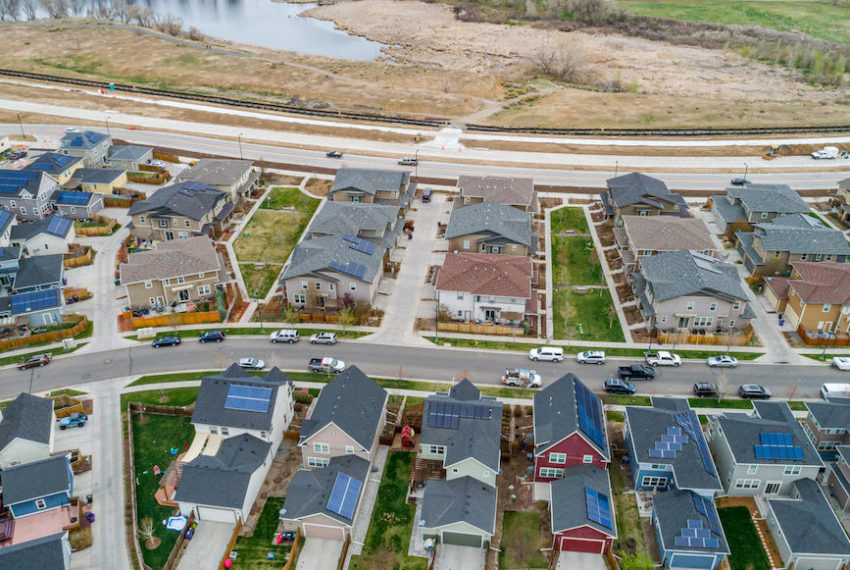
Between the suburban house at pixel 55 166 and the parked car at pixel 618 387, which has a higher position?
the suburban house at pixel 55 166

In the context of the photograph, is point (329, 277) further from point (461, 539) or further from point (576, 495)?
point (576, 495)

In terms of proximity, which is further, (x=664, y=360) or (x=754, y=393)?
(x=664, y=360)

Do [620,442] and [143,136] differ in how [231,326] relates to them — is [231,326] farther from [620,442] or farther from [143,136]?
[143,136]

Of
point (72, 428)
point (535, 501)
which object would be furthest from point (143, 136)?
point (535, 501)

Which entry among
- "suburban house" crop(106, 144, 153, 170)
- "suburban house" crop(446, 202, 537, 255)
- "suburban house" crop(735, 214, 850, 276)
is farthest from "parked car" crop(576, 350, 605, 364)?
"suburban house" crop(106, 144, 153, 170)

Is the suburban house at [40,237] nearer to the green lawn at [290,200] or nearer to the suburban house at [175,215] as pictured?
the suburban house at [175,215]

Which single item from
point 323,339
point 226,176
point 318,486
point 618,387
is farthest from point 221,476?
point 226,176

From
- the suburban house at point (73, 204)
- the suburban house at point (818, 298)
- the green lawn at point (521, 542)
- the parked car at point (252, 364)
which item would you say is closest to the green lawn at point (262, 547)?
the green lawn at point (521, 542)
